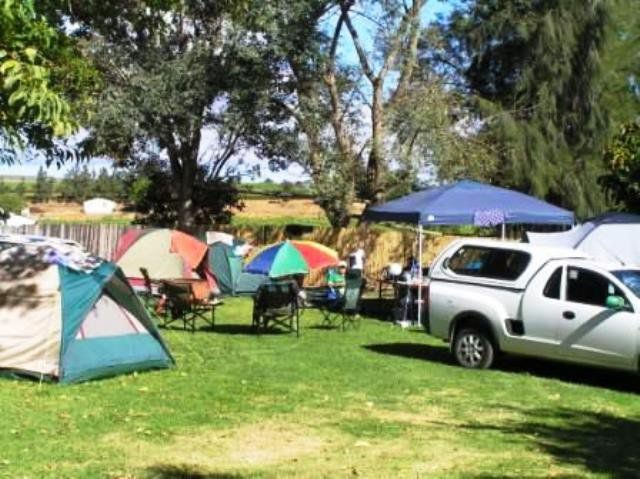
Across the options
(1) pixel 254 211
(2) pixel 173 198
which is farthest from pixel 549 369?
(1) pixel 254 211

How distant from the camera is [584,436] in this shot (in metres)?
8.34

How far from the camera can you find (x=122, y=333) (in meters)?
11.4

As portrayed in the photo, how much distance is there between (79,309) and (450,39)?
88.2ft

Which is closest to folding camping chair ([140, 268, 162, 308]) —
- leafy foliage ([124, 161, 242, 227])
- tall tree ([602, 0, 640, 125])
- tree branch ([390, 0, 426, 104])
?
leafy foliage ([124, 161, 242, 227])

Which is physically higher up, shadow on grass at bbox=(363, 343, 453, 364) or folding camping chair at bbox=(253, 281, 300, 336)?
folding camping chair at bbox=(253, 281, 300, 336)

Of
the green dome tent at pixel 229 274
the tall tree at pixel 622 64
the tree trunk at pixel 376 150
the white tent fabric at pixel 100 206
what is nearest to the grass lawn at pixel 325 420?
the green dome tent at pixel 229 274

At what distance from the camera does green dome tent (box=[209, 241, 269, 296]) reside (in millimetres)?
24281

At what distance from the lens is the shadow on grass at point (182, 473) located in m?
6.61

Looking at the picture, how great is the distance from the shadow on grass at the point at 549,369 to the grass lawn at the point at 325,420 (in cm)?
4

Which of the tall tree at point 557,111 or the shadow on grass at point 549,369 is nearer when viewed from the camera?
the shadow on grass at point 549,369

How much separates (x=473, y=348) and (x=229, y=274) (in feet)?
42.1

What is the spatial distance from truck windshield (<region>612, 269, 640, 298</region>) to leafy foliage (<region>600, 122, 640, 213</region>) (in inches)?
308

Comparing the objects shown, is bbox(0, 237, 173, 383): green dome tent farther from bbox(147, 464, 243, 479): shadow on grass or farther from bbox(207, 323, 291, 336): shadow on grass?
bbox(207, 323, 291, 336): shadow on grass

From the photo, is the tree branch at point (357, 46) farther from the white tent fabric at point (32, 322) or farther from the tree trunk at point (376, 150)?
the white tent fabric at point (32, 322)
